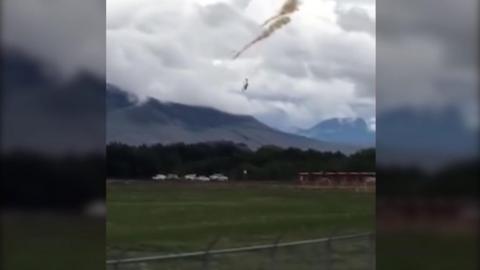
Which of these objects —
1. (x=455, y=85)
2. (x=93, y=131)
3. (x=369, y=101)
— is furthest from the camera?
(x=369, y=101)

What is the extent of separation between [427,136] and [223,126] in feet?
4.42

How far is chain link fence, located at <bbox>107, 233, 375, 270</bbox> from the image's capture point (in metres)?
2.89

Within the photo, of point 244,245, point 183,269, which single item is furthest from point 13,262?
point 244,245

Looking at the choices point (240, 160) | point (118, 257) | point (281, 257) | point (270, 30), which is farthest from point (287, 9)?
point (118, 257)

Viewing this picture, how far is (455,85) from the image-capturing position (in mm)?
1756

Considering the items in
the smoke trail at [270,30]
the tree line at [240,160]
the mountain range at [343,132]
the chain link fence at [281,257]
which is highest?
the smoke trail at [270,30]

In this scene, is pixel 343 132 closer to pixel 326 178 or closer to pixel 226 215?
pixel 326 178

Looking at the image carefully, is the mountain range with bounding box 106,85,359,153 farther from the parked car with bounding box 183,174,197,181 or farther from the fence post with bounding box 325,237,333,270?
the fence post with bounding box 325,237,333,270

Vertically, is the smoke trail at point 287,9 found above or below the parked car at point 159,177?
above

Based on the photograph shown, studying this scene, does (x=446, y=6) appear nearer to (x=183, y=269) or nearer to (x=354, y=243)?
(x=354, y=243)

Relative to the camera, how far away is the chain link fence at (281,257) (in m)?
2.89

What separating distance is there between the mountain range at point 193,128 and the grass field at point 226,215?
0.19 m

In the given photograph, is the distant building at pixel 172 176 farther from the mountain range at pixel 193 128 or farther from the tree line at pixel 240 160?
the mountain range at pixel 193 128

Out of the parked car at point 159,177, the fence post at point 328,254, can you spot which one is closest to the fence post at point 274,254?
the fence post at point 328,254
